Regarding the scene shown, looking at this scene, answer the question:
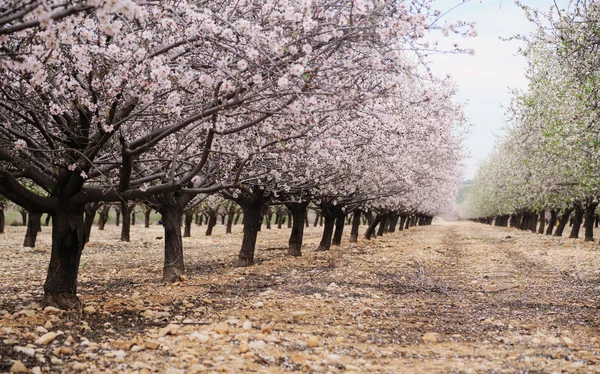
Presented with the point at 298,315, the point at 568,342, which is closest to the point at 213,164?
the point at 298,315

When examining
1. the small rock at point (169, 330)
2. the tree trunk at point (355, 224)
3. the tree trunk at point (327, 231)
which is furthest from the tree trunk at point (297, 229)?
the small rock at point (169, 330)

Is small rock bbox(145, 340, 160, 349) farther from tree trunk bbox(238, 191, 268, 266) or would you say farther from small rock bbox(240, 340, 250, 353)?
tree trunk bbox(238, 191, 268, 266)

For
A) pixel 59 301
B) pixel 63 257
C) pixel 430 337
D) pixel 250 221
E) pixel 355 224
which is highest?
pixel 250 221

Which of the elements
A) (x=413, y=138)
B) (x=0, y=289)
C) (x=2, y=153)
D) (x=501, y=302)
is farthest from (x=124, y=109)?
(x=413, y=138)

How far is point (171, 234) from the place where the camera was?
15508mm

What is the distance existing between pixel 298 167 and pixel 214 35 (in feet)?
31.0

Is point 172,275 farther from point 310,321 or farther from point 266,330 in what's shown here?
point 266,330

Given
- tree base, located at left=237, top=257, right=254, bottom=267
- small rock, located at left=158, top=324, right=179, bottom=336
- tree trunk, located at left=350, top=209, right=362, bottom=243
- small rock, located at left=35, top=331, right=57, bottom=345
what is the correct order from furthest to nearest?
tree trunk, located at left=350, top=209, right=362, bottom=243 < tree base, located at left=237, top=257, right=254, bottom=267 < small rock, located at left=158, top=324, right=179, bottom=336 < small rock, located at left=35, top=331, right=57, bottom=345

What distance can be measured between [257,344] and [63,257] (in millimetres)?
4598

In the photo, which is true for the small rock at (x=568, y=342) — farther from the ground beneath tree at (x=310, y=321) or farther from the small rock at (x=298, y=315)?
the small rock at (x=298, y=315)

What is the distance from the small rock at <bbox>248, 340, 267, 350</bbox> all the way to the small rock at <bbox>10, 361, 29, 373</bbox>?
2908mm

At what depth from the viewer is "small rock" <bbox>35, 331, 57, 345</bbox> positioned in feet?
25.2

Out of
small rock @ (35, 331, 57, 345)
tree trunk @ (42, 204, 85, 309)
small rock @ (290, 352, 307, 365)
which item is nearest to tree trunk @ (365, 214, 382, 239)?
tree trunk @ (42, 204, 85, 309)

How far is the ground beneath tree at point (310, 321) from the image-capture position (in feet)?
23.9
